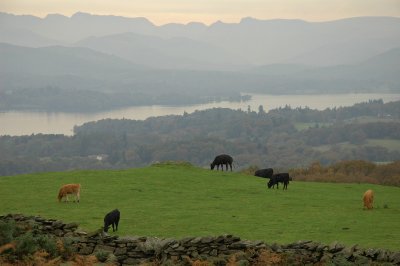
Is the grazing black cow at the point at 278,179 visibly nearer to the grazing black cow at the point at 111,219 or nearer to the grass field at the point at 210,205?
the grass field at the point at 210,205

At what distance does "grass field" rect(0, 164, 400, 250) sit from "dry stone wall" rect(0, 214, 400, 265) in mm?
1956

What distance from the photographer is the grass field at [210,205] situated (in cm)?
2361

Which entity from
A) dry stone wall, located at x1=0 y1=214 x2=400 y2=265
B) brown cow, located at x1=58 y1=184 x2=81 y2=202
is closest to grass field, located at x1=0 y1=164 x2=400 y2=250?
brown cow, located at x1=58 y1=184 x2=81 y2=202

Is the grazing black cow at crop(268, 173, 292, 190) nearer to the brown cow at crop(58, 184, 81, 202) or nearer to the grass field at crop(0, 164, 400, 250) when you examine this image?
the grass field at crop(0, 164, 400, 250)

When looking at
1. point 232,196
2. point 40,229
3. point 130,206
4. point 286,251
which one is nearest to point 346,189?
point 232,196

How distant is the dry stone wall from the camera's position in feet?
63.4

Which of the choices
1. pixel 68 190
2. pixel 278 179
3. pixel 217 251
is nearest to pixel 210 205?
pixel 68 190

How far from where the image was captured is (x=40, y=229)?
21938mm

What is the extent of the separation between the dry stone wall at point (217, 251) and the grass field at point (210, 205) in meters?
1.96

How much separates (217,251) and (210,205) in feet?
29.9

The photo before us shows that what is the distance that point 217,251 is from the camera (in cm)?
2019

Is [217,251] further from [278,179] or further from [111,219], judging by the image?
[278,179]

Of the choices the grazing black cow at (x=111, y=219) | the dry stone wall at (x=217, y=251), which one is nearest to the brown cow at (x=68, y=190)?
the grazing black cow at (x=111, y=219)

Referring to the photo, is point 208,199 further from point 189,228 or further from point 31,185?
point 31,185
